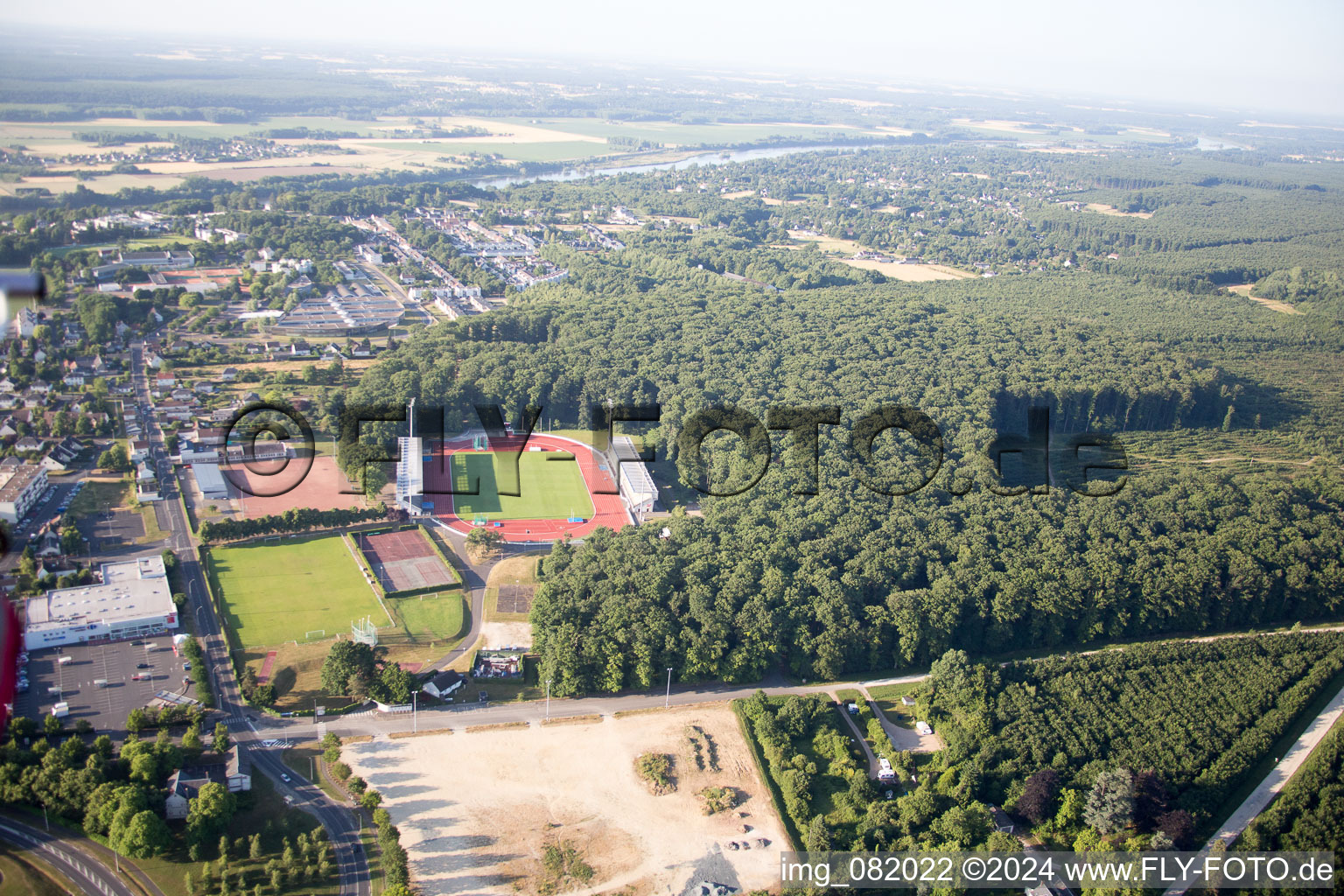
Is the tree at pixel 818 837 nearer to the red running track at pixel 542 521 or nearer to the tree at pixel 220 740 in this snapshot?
the tree at pixel 220 740

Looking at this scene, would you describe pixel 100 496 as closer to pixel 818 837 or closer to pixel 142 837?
pixel 142 837

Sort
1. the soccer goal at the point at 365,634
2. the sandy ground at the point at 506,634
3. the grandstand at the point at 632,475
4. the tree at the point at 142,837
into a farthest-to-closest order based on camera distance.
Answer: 1. the grandstand at the point at 632,475
2. the sandy ground at the point at 506,634
3. the soccer goal at the point at 365,634
4. the tree at the point at 142,837

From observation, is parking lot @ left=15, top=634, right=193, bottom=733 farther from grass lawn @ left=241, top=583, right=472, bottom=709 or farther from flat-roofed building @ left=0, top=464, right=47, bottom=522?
flat-roofed building @ left=0, top=464, right=47, bottom=522

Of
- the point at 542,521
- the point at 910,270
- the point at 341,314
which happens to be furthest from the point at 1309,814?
the point at 910,270

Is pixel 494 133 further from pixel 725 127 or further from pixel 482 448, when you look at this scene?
pixel 482 448

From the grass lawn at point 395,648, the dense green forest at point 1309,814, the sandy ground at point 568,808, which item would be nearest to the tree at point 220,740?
the grass lawn at point 395,648
